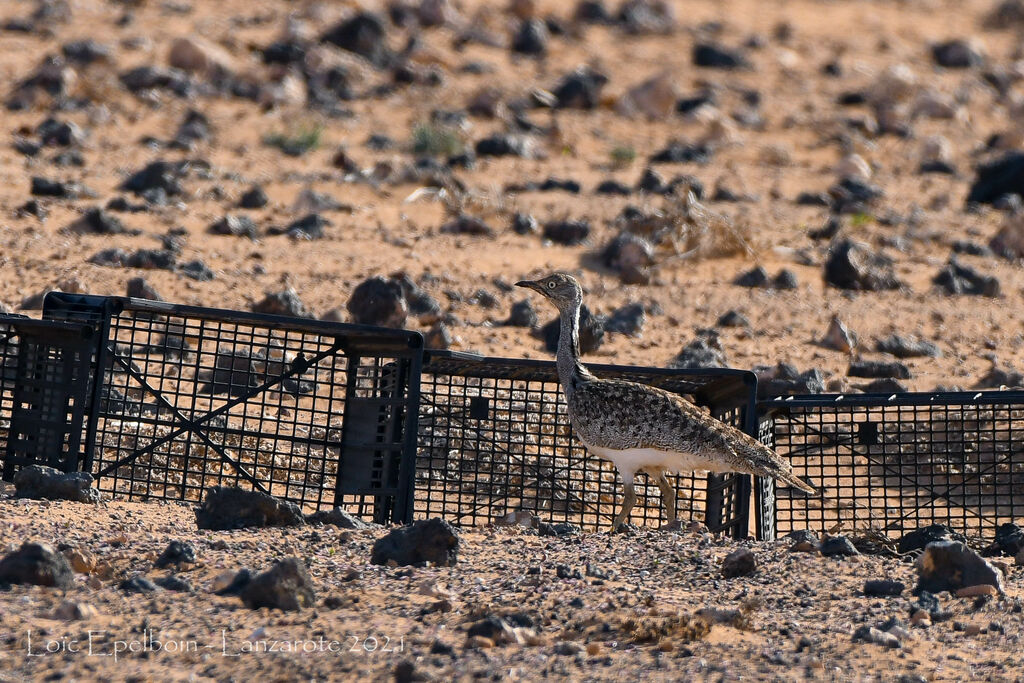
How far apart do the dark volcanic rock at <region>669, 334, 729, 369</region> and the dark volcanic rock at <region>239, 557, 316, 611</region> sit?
6087mm

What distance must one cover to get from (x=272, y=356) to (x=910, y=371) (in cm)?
491

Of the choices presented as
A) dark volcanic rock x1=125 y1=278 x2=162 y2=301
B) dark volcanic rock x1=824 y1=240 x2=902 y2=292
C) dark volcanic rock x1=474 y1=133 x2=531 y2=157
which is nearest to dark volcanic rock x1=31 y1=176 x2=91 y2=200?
dark volcanic rock x1=125 y1=278 x2=162 y2=301

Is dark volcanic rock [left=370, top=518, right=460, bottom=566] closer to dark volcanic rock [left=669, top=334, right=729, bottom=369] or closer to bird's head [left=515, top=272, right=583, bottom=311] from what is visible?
bird's head [left=515, top=272, right=583, bottom=311]

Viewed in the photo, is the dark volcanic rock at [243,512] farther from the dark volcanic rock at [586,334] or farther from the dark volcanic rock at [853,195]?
the dark volcanic rock at [853,195]

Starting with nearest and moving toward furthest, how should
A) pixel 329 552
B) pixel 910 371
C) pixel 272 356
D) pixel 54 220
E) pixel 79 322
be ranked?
1. pixel 329 552
2. pixel 79 322
3. pixel 272 356
4. pixel 910 371
5. pixel 54 220

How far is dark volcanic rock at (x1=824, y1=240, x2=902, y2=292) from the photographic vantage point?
1433 centimetres

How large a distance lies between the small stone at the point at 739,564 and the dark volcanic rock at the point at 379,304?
5781 millimetres

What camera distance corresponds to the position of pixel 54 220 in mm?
14070

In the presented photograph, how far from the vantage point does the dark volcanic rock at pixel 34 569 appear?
591 cm

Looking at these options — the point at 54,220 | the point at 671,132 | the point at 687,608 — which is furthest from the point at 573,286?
the point at 671,132

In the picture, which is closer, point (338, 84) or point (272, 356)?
point (272, 356)

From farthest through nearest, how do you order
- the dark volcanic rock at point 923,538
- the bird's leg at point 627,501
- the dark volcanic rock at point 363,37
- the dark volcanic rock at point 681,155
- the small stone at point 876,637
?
1. the dark volcanic rock at point 363,37
2. the dark volcanic rock at point 681,155
3. the bird's leg at point 627,501
4. the dark volcanic rock at point 923,538
5. the small stone at point 876,637

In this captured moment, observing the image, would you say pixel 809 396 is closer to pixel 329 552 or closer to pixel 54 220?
pixel 329 552

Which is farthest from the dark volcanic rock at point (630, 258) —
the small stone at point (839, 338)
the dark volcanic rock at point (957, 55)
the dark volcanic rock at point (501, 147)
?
the dark volcanic rock at point (957, 55)
